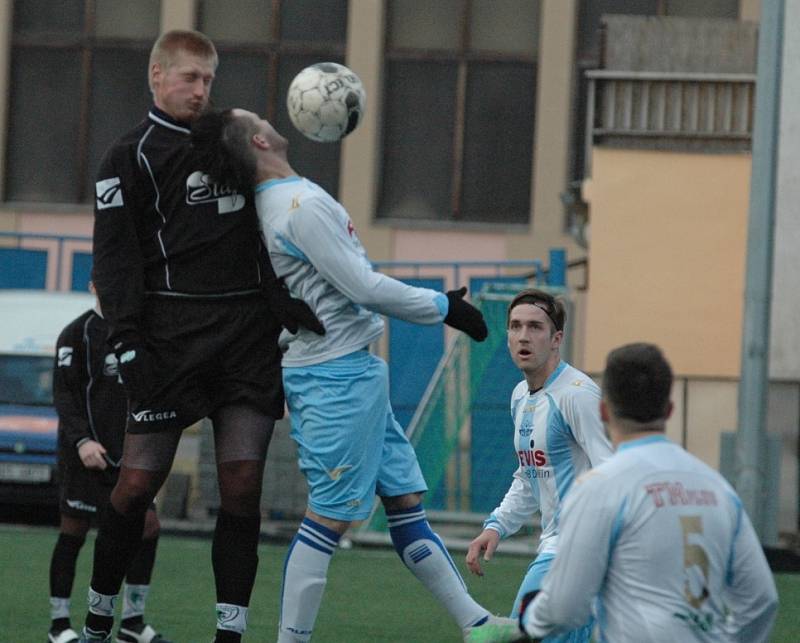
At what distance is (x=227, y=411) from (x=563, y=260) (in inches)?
375

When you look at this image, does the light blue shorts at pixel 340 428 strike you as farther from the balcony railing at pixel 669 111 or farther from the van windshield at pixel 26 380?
the balcony railing at pixel 669 111

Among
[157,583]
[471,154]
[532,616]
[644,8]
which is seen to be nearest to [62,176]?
[471,154]

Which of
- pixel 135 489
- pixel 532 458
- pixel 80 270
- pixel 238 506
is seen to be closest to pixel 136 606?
pixel 135 489

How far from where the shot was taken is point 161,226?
6.74m

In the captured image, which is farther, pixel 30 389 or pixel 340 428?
pixel 30 389

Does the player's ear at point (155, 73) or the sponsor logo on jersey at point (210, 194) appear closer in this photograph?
the sponsor logo on jersey at point (210, 194)

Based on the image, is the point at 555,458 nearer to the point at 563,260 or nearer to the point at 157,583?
the point at 157,583

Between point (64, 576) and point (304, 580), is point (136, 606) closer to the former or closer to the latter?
point (64, 576)

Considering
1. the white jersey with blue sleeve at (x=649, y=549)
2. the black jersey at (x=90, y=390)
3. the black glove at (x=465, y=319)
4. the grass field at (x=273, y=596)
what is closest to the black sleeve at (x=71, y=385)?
the black jersey at (x=90, y=390)

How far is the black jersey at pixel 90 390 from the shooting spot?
28.1ft

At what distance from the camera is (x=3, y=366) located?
1603 centimetres

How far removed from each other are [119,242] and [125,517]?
0.99 metres

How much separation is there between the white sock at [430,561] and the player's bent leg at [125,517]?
0.86 metres

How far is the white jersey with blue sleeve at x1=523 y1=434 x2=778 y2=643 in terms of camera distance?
15.0 ft
